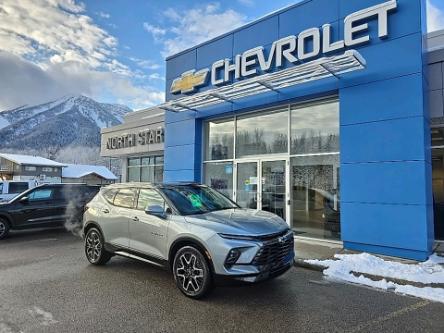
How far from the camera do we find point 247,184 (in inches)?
440

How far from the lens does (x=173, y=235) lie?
5.37 m

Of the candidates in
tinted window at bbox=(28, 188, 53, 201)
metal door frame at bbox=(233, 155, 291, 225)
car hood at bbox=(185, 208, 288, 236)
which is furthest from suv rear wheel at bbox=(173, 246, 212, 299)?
tinted window at bbox=(28, 188, 53, 201)

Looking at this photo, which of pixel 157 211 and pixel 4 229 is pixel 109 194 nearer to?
pixel 157 211

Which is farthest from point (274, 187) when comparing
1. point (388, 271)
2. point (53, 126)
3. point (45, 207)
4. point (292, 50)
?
point (53, 126)

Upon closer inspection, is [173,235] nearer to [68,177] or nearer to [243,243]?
[243,243]

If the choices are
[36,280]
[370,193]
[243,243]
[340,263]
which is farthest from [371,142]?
[36,280]

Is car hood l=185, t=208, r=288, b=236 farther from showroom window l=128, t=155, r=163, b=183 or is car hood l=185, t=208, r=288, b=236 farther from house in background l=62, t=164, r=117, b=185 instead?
house in background l=62, t=164, r=117, b=185

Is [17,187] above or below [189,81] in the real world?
below

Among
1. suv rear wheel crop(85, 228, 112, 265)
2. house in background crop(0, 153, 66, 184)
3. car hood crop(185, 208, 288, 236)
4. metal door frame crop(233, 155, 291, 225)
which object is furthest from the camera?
house in background crop(0, 153, 66, 184)

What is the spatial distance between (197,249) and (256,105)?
6605 millimetres

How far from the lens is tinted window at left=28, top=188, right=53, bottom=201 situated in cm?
1174

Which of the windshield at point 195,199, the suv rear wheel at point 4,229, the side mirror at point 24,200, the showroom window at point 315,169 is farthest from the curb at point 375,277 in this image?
the side mirror at point 24,200

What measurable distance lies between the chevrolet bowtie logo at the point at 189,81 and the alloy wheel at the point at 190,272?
8110mm

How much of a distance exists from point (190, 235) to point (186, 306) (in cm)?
100
